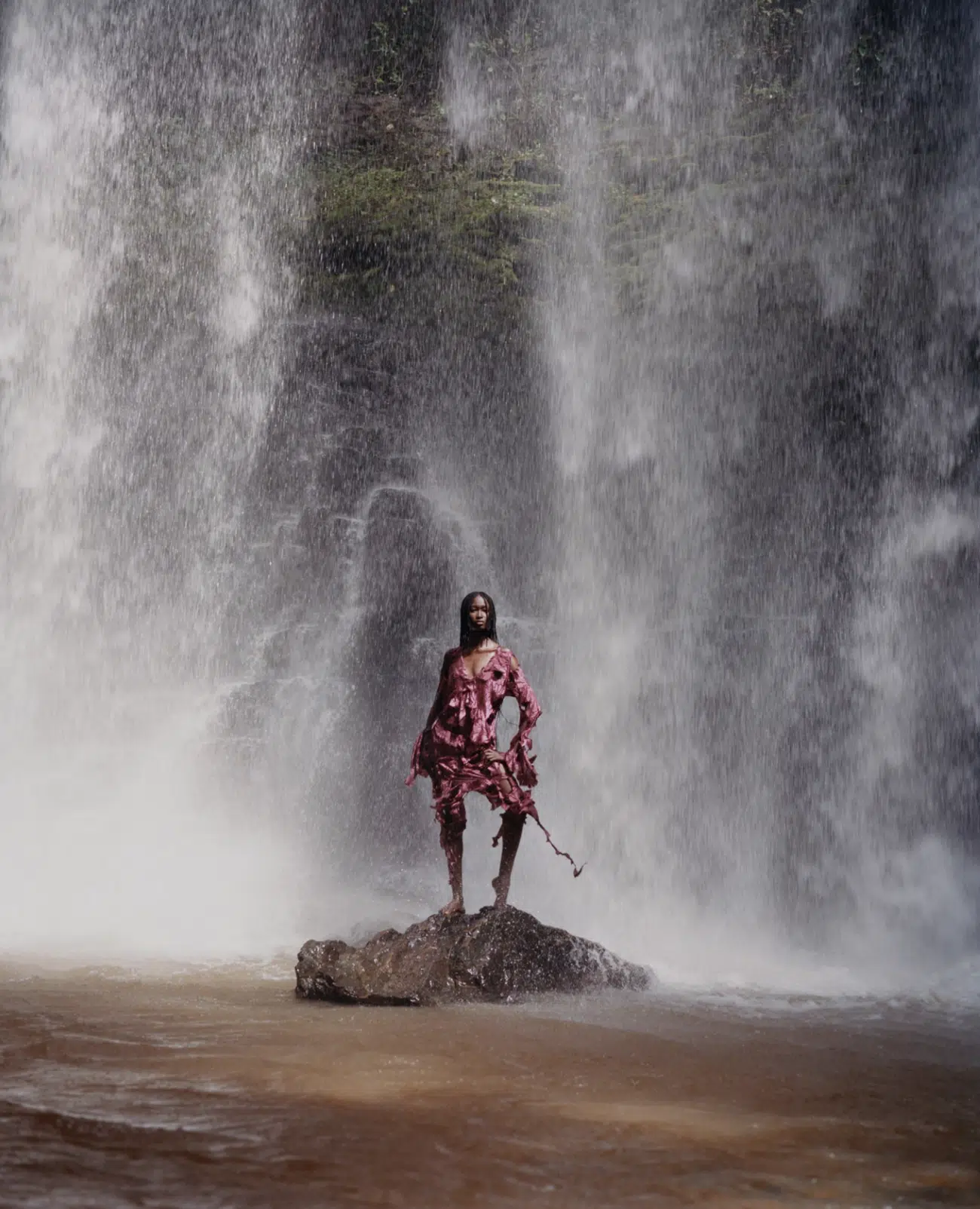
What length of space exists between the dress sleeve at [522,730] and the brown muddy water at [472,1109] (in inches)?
69.2

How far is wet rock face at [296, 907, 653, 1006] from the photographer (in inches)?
204

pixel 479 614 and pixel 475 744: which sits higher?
pixel 479 614

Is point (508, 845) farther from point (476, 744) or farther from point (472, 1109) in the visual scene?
point (472, 1109)

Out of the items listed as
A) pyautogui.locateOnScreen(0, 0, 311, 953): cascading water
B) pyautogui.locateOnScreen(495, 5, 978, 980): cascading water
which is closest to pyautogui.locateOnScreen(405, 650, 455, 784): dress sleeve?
pyautogui.locateOnScreen(0, 0, 311, 953): cascading water

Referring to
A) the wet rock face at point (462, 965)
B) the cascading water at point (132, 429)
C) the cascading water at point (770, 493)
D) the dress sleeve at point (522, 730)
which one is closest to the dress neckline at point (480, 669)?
the dress sleeve at point (522, 730)

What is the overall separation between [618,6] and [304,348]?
21.9 feet

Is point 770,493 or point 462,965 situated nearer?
point 462,965

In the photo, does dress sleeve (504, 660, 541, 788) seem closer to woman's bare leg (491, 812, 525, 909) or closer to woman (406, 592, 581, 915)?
woman (406, 592, 581, 915)

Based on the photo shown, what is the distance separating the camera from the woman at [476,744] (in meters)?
6.24

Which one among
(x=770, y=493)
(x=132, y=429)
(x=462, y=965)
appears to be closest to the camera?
(x=462, y=965)

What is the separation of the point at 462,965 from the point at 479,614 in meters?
2.01

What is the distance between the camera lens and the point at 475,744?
6316 millimetres

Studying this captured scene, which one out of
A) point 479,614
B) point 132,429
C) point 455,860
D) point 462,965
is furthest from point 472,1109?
point 132,429

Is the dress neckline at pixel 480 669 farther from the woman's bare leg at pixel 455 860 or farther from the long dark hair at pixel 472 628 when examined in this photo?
the woman's bare leg at pixel 455 860
